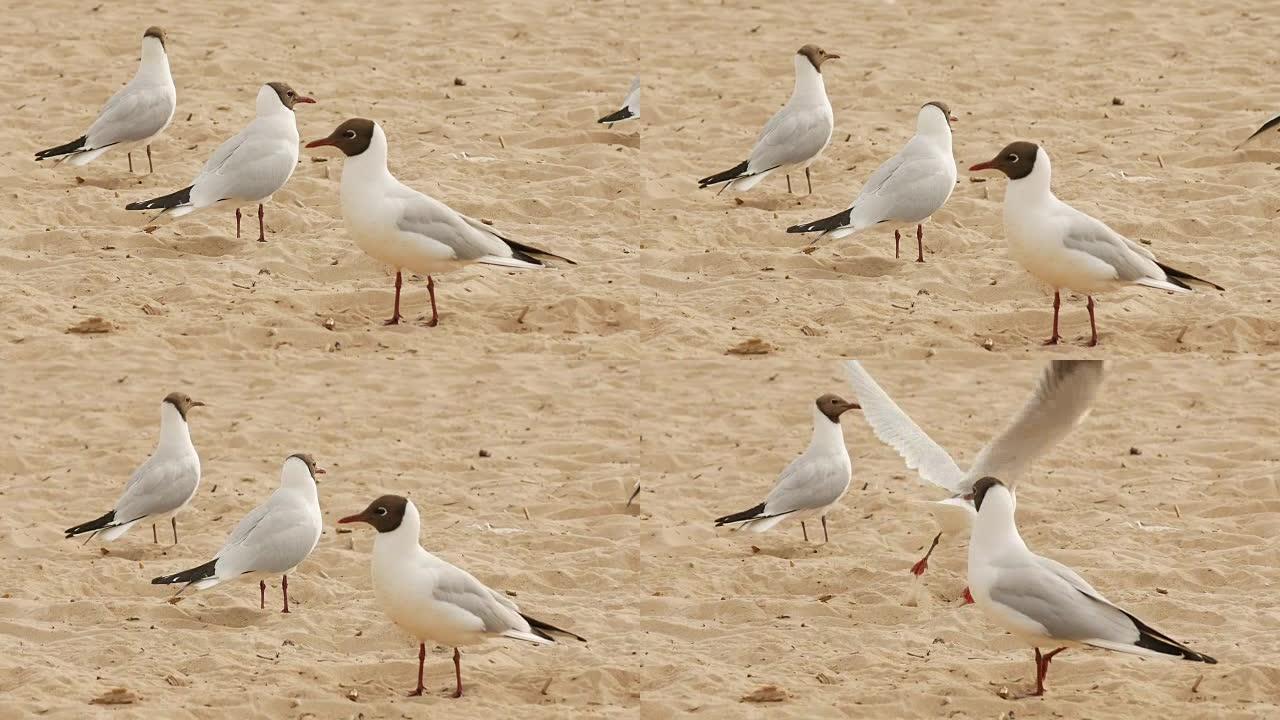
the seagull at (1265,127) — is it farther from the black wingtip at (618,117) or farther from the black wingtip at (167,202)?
the black wingtip at (167,202)

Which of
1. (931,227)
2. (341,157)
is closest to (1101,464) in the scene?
(931,227)

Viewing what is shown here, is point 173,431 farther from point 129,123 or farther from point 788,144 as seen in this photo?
point 788,144

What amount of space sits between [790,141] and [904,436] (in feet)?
8.25

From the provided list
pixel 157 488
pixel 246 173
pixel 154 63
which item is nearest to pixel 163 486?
pixel 157 488

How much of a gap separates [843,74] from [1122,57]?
6.14 feet

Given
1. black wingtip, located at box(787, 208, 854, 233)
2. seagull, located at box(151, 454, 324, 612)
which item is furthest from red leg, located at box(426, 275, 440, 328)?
black wingtip, located at box(787, 208, 854, 233)

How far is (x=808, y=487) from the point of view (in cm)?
819

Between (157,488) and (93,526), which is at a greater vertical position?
(157,488)

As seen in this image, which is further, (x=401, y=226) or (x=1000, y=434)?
(x=401, y=226)

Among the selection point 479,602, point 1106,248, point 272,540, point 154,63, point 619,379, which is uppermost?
point 154,63

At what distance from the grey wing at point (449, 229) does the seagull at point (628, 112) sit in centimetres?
278

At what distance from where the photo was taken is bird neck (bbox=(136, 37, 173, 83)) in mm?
10328

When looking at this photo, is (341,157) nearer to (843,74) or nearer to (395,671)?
(843,74)

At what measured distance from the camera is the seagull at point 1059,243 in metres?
7.70
